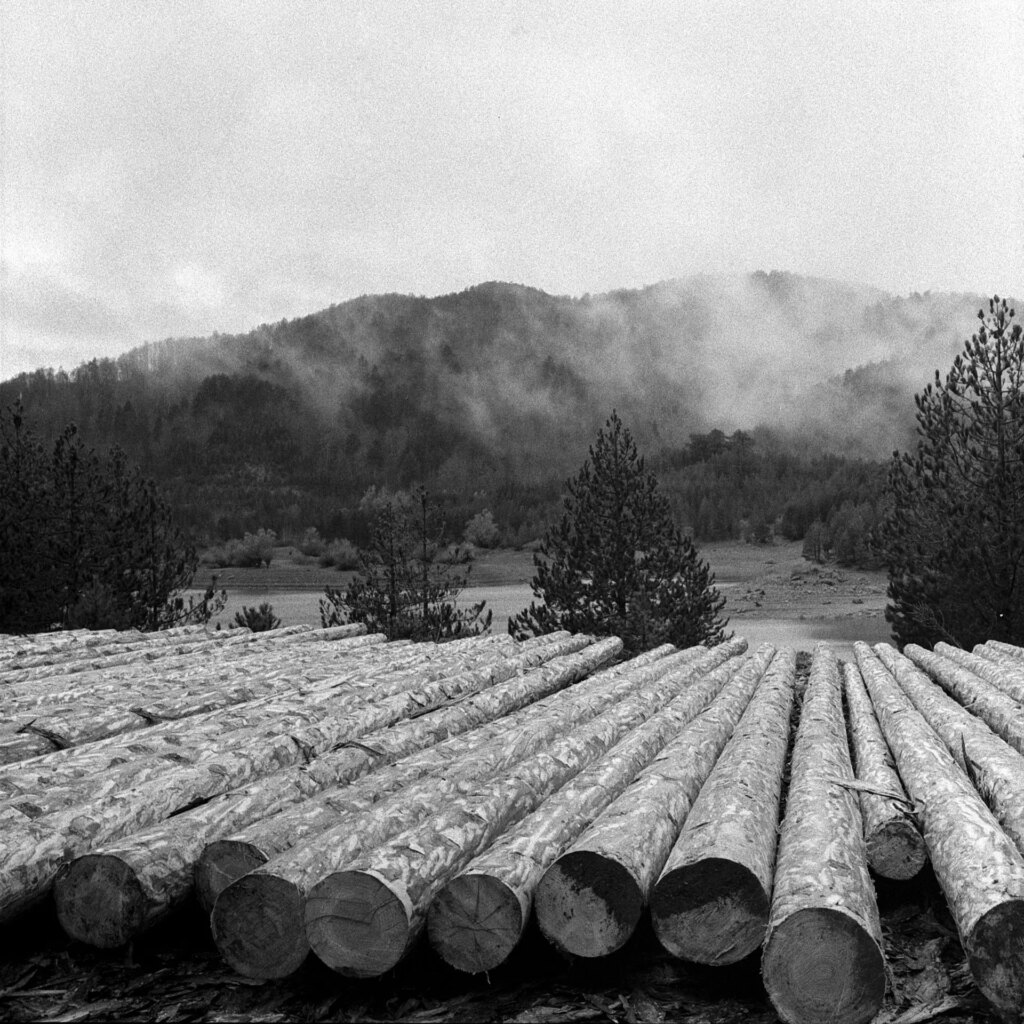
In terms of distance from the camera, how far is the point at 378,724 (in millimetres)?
6035

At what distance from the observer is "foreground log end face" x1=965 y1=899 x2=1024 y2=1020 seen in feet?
10.0

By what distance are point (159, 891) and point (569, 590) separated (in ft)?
49.4

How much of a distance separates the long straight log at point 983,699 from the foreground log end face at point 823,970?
3.06 m

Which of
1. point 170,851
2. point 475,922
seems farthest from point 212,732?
point 475,922

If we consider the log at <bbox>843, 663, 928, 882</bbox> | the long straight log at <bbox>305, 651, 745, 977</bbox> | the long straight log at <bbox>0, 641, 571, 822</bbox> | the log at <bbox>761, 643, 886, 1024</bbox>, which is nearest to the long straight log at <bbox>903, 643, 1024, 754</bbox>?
the log at <bbox>843, 663, 928, 882</bbox>

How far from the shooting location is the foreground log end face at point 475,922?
3.37 m

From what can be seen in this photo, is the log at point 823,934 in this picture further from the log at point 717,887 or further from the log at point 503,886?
the log at point 503,886

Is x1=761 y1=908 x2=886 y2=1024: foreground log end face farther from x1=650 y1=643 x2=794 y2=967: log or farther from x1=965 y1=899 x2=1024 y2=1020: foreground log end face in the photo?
x1=965 y1=899 x2=1024 y2=1020: foreground log end face

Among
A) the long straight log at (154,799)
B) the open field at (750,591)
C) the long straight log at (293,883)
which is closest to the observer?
the long straight log at (293,883)

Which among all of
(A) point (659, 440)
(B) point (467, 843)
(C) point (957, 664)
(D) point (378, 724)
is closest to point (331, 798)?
(B) point (467, 843)

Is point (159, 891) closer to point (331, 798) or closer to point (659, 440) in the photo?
point (331, 798)

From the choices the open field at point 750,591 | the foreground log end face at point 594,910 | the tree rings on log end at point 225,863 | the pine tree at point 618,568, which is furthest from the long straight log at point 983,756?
the open field at point 750,591

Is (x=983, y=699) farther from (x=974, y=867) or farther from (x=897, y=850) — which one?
(x=974, y=867)

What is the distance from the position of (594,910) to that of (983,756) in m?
2.90
